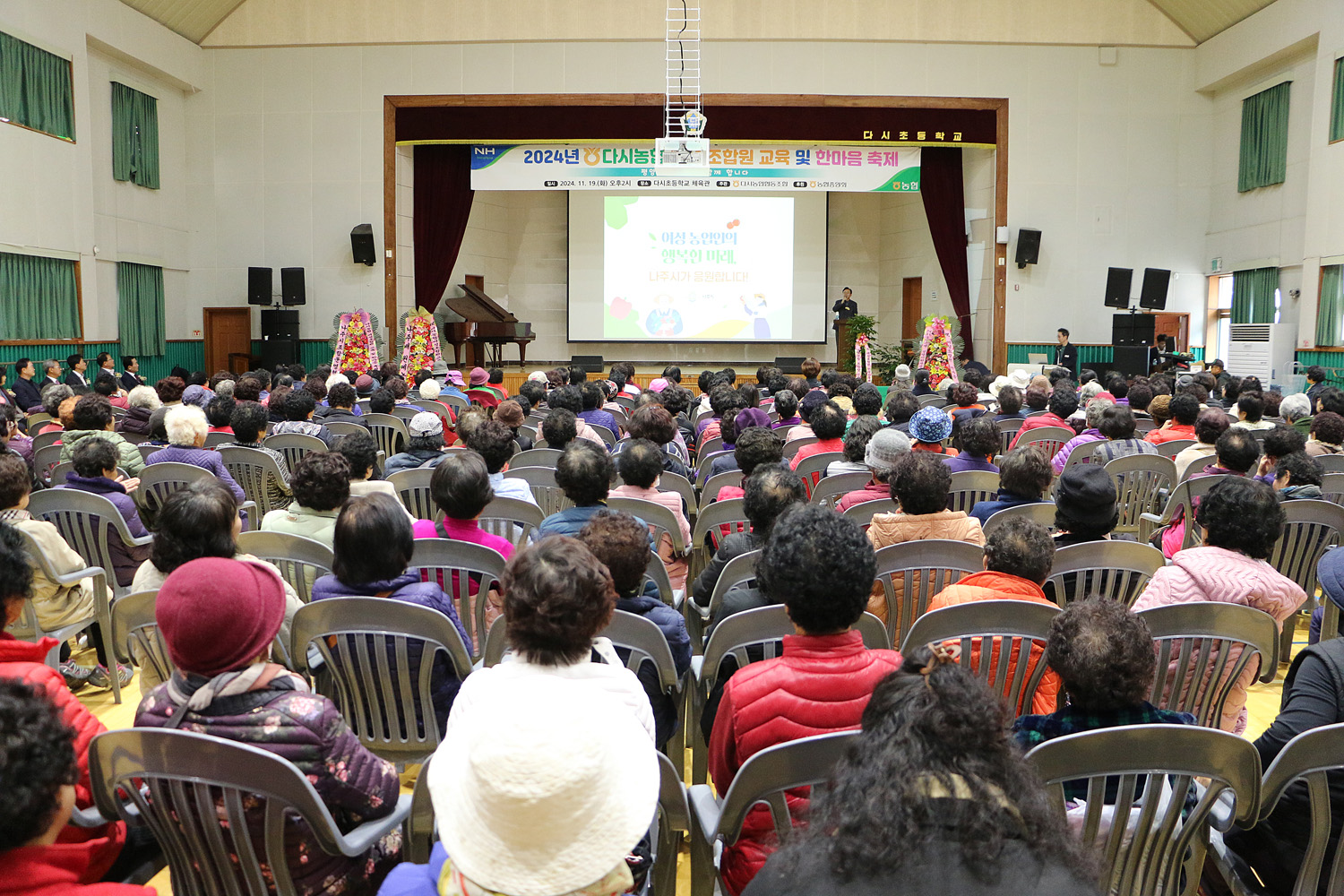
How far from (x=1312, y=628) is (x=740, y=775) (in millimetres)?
2701

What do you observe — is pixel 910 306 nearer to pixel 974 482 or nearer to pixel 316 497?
pixel 974 482

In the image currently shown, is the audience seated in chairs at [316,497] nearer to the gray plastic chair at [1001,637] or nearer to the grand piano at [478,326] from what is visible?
the gray plastic chair at [1001,637]

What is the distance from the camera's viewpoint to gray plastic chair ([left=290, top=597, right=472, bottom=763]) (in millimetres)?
2367

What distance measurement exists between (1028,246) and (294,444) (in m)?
11.8

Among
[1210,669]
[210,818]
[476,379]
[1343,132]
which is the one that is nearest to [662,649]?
[210,818]

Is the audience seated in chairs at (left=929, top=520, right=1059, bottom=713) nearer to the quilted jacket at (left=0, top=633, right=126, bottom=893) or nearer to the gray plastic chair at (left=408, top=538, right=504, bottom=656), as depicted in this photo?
the gray plastic chair at (left=408, top=538, right=504, bottom=656)

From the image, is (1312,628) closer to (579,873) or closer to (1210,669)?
(1210,669)

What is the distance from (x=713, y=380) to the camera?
9.41 metres

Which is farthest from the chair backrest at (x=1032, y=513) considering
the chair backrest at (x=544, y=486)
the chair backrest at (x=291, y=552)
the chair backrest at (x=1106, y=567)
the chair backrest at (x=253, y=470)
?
the chair backrest at (x=253, y=470)

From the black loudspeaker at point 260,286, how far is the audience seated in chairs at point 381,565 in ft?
42.9

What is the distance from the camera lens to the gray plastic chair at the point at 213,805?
1.59 m

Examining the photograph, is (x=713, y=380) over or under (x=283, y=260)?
under

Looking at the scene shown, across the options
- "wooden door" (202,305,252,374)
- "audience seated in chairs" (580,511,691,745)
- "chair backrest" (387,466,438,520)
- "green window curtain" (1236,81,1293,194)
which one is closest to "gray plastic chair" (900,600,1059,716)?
"audience seated in chairs" (580,511,691,745)

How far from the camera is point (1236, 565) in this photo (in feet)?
8.81
